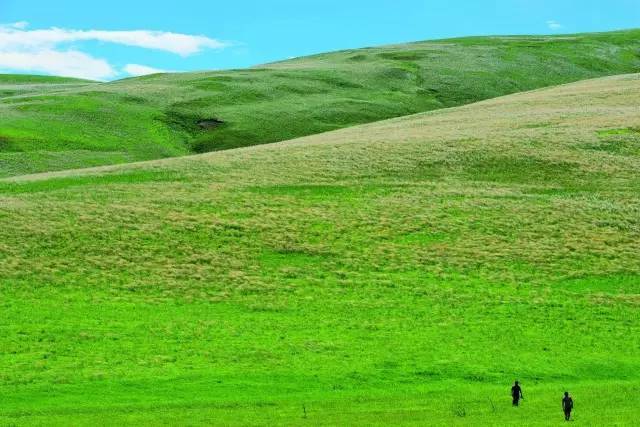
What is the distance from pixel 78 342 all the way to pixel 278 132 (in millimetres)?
80411

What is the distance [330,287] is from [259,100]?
3637 inches

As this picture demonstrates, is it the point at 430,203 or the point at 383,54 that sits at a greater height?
the point at 383,54

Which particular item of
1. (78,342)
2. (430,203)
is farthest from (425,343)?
(430,203)

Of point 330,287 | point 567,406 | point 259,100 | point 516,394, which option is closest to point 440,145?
point 330,287

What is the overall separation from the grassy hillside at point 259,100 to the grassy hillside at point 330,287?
106 feet

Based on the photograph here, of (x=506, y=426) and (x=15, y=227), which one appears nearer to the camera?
(x=506, y=426)

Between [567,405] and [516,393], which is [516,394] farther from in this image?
[567,405]

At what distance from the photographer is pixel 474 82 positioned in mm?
152750

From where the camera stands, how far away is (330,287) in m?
44.6

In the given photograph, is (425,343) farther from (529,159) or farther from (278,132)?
(278,132)

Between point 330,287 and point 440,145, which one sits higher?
point 440,145

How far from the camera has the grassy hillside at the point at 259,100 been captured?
100812mm

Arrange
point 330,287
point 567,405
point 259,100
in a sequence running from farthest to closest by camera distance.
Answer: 1. point 259,100
2. point 330,287
3. point 567,405

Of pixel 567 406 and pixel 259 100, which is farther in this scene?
pixel 259 100
